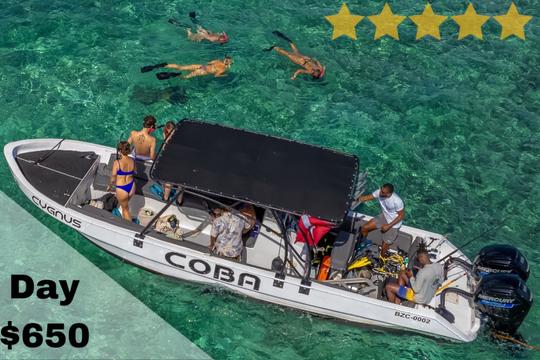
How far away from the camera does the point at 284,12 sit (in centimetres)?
2073

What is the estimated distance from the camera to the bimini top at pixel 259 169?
10.9 m

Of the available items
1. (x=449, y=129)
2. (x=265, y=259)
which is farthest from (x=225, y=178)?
(x=449, y=129)

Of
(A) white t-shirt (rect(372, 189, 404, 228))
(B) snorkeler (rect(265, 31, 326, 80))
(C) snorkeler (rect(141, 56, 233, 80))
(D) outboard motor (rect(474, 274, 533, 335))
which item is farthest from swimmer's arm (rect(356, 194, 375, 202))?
(C) snorkeler (rect(141, 56, 233, 80))

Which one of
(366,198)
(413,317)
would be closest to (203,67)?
(366,198)

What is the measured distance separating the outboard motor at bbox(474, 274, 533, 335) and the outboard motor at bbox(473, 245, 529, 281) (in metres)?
0.25

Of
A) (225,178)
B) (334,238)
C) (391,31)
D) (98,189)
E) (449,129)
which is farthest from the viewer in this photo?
(391,31)

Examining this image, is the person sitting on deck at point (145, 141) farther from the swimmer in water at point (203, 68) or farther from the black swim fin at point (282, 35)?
the black swim fin at point (282, 35)

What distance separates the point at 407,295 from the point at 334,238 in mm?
1804

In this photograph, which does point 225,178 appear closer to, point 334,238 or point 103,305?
point 334,238

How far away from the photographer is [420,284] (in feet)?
37.0

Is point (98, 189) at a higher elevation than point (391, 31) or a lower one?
lower

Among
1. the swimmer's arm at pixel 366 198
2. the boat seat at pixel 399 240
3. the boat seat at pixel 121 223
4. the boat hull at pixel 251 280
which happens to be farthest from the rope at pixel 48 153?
the boat seat at pixel 399 240

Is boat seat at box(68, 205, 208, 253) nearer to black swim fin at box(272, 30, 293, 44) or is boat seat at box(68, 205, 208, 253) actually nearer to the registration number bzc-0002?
the registration number bzc-0002

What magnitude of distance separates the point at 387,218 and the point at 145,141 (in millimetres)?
5415
